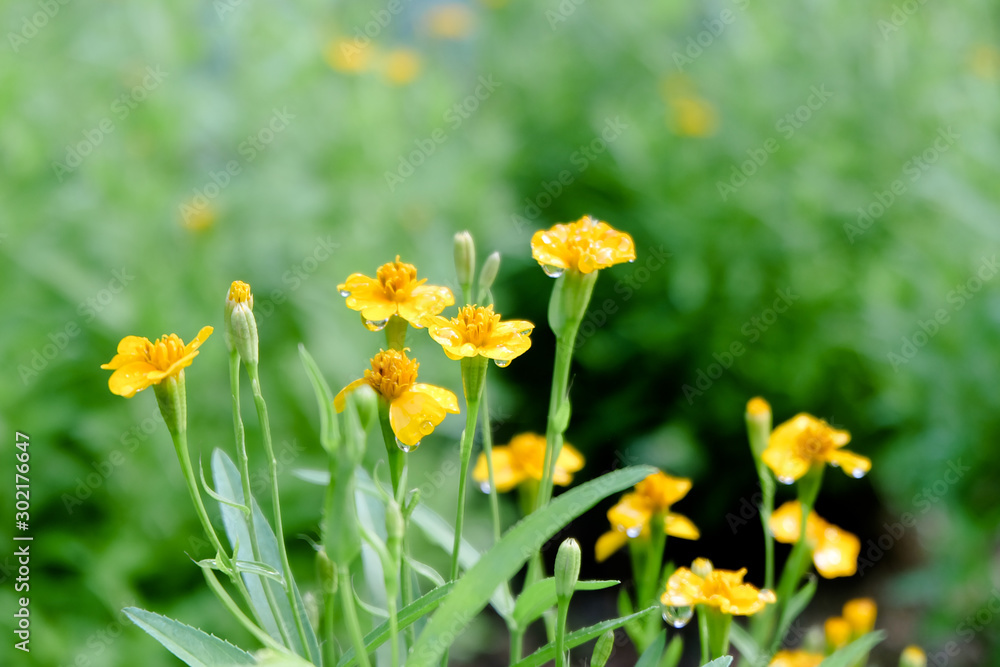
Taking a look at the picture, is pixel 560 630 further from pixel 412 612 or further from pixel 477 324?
pixel 477 324

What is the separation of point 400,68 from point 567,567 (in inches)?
82.2

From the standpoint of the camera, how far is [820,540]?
81cm

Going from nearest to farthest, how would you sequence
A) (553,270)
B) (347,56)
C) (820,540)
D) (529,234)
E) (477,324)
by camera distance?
(477,324), (553,270), (820,540), (347,56), (529,234)

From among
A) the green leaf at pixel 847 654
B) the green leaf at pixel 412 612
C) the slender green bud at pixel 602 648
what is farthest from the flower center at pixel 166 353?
the green leaf at pixel 847 654

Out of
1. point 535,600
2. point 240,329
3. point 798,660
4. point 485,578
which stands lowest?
point 798,660

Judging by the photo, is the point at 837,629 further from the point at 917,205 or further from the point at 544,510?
the point at 917,205

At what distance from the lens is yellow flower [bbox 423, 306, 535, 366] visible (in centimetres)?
57

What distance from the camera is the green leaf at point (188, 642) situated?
21.2 inches

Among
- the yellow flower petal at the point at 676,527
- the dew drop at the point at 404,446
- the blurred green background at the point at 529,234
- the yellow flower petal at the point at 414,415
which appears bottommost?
the blurred green background at the point at 529,234

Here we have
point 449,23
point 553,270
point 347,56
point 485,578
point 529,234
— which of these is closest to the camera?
point 485,578

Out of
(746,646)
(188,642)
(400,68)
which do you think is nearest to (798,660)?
(746,646)

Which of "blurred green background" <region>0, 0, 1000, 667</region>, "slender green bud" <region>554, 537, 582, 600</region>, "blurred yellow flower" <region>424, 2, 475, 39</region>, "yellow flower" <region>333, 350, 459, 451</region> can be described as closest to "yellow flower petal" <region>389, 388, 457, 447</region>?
"yellow flower" <region>333, 350, 459, 451</region>

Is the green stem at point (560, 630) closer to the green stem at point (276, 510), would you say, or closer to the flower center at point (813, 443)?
the green stem at point (276, 510)

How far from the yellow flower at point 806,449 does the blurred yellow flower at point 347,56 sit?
1734mm
